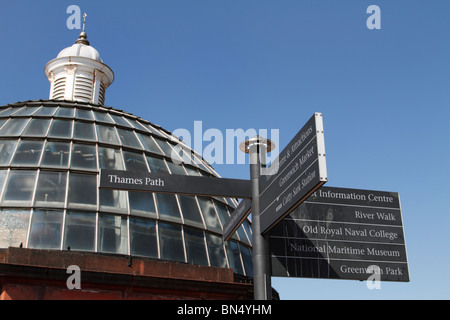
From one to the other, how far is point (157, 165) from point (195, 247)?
341 cm

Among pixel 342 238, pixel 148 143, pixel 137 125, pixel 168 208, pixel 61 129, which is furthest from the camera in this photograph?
Result: pixel 137 125

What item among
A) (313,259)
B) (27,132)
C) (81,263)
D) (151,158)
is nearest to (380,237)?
(313,259)

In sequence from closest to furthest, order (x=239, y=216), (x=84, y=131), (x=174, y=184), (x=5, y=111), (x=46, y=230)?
(x=174, y=184) → (x=239, y=216) → (x=46, y=230) → (x=84, y=131) → (x=5, y=111)

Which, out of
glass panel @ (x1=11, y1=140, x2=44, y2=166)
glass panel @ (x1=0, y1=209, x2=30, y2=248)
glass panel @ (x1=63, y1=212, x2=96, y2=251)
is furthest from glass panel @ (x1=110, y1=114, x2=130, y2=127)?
glass panel @ (x1=0, y1=209, x2=30, y2=248)

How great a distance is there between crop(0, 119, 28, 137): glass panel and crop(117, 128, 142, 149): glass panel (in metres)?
2.94

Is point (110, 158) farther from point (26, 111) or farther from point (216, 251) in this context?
point (26, 111)

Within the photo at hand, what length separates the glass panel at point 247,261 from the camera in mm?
16891

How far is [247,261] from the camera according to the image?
17266 millimetres

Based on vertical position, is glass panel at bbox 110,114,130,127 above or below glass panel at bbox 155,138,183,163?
above

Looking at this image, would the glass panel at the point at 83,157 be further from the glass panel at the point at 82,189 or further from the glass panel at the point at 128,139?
the glass panel at the point at 128,139

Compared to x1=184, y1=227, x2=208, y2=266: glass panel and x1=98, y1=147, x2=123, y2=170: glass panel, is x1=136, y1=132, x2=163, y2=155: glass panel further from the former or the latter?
x1=184, y1=227, x2=208, y2=266: glass panel

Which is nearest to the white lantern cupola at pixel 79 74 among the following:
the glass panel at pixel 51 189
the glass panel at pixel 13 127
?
the glass panel at pixel 13 127

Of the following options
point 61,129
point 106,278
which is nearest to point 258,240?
point 106,278

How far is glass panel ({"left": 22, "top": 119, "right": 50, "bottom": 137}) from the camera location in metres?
17.6
